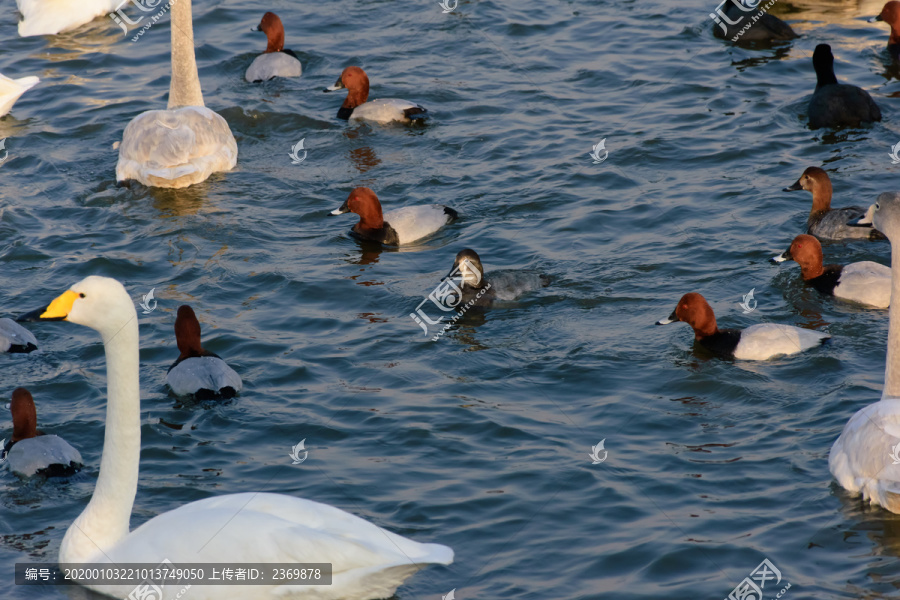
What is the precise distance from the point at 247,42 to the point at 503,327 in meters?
8.59

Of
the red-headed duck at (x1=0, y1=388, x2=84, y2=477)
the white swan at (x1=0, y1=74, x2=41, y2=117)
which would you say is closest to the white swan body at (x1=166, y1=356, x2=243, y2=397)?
the red-headed duck at (x1=0, y1=388, x2=84, y2=477)

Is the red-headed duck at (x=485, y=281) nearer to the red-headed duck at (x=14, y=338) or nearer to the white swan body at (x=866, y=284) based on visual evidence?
the white swan body at (x=866, y=284)

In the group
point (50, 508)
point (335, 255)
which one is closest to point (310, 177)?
point (335, 255)

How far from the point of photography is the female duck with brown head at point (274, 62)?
579 inches

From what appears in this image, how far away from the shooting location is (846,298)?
9.36m

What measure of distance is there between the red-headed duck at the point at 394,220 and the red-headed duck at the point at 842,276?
3.21 meters

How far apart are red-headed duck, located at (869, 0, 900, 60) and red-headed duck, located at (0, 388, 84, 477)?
454 inches

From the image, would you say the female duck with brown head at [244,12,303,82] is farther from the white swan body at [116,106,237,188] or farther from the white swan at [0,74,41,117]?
the white swan at [0,74,41,117]

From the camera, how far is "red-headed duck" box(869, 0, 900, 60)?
14.4 metres

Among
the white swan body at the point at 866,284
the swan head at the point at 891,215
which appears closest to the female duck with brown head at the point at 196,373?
the swan head at the point at 891,215

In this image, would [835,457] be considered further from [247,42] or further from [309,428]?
[247,42]

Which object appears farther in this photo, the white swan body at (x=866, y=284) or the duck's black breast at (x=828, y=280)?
the duck's black breast at (x=828, y=280)

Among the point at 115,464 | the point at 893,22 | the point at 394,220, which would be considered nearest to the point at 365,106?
the point at 394,220

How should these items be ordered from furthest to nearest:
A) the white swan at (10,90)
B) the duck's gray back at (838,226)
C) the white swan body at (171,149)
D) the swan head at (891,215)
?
the white swan at (10,90) → the white swan body at (171,149) → the duck's gray back at (838,226) → the swan head at (891,215)
